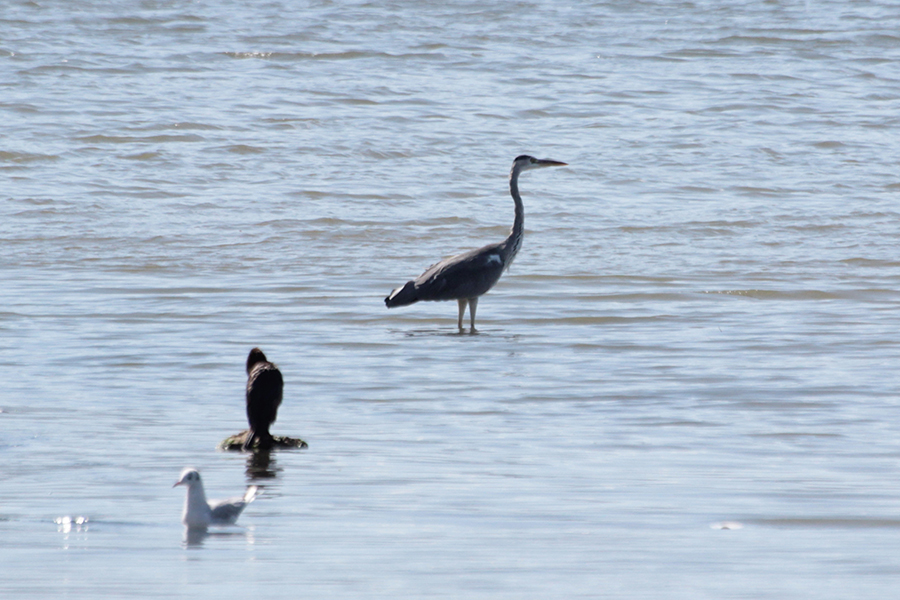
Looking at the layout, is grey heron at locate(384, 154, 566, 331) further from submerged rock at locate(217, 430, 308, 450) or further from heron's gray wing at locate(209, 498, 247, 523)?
heron's gray wing at locate(209, 498, 247, 523)

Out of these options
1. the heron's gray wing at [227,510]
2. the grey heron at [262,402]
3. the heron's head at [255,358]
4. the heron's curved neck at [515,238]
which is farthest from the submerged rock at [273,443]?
the heron's curved neck at [515,238]

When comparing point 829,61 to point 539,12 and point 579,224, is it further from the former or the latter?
point 579,224

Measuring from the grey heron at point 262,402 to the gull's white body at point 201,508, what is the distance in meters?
1.28

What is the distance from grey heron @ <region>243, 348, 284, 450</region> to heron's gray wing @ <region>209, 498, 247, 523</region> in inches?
A: 49.8

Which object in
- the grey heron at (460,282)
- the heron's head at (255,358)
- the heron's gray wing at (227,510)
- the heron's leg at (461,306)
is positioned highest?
the heron's gray wing at (227,510)

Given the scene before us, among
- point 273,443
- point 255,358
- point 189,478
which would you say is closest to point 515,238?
point 255,358

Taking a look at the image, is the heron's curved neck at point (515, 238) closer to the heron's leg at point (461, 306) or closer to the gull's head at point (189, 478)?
the heron's leg at point (461, 306)

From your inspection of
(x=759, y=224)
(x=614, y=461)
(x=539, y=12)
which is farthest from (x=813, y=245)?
(x=539, y=12)

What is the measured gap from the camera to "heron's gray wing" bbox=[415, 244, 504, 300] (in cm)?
1127

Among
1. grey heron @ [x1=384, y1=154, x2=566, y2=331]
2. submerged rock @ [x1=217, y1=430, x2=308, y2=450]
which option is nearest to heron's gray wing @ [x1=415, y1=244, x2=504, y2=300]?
grey heron @ [x1=384, y1=154, x2=566, y2=331]

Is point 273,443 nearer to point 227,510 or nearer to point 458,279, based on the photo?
point 227,510

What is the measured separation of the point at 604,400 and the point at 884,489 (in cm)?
228

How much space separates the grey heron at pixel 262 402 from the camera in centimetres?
635

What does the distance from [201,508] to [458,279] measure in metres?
6.52
